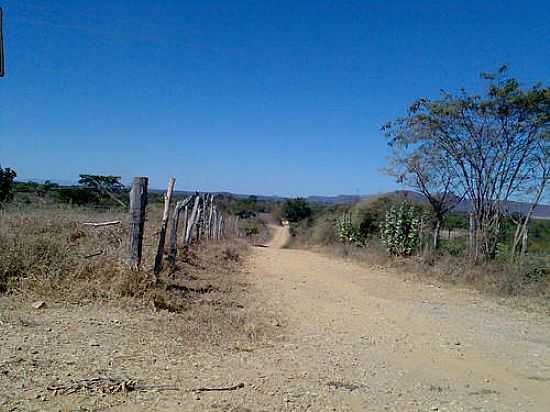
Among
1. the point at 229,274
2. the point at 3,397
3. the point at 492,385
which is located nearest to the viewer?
the point at 3,397

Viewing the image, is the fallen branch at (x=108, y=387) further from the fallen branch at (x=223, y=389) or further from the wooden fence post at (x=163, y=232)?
the wooden fence post at (x=163, y=232)

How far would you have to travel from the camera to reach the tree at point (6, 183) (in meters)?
15.1

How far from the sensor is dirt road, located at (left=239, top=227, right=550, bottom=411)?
13.7ft

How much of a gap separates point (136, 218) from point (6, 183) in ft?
37.0

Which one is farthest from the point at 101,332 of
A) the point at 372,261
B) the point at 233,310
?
the point at 372,261

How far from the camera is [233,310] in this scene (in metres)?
6.88

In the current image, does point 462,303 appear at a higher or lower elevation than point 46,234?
lower

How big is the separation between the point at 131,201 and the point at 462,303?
6233mm

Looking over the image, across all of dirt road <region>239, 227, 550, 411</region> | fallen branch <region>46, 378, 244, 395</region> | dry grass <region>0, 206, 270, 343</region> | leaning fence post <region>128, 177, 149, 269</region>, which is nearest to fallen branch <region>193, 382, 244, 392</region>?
fallen branch <region>46, 378, 244, 395</region>

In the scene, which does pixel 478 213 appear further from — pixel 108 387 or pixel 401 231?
pixel 108 387

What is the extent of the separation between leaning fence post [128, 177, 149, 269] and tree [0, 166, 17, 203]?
9.58 m

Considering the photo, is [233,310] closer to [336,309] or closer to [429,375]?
[336,309]

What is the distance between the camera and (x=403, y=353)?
5.58m

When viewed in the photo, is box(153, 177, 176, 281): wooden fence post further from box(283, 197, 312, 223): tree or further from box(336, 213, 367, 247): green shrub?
box(283, 197, 312, 223): tree
